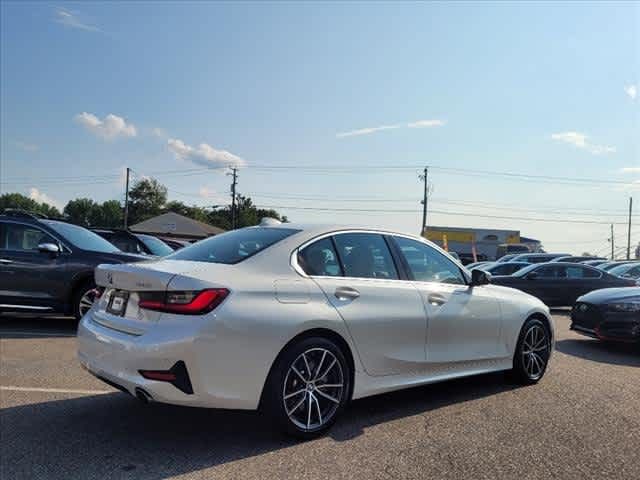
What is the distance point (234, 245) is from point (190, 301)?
923 millimetres

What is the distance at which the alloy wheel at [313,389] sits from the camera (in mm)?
4086

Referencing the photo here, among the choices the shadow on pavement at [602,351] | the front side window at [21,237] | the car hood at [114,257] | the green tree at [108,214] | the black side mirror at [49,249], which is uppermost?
the green tree at [108,214]

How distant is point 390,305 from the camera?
15.4ft

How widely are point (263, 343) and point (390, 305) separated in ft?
4.10

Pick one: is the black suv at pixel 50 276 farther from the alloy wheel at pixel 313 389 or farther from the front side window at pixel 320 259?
the alloy wheel at pixel 313 389

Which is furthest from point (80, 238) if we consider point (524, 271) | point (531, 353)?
point (524, 271)

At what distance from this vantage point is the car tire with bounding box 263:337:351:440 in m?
3.98

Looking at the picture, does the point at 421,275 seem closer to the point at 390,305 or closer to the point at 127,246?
the point at 390,305

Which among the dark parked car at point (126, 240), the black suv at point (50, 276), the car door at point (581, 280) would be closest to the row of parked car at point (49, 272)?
the black suv at point (50, 276)

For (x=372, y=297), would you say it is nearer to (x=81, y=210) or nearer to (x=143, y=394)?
(x=143, y=394)

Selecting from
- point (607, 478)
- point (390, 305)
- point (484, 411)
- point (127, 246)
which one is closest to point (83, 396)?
point (390, 305)

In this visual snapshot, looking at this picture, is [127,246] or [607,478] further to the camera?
[127,246]

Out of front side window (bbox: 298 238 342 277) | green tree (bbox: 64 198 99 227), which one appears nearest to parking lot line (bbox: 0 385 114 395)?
front side window (bbox: 298 238 342 277)

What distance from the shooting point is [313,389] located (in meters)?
4.19
